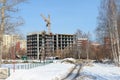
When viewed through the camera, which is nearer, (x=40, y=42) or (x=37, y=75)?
(x=37, y=75)

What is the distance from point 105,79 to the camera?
28.7 m

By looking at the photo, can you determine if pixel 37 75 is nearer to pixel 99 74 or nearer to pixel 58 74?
pixel 58 74

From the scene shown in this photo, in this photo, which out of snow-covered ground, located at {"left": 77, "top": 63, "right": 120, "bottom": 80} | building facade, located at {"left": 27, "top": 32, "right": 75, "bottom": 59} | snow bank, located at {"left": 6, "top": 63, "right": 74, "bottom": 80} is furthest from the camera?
building facade, located at {"left": 27, "top": 32, "right": 75, "bottom": 59}

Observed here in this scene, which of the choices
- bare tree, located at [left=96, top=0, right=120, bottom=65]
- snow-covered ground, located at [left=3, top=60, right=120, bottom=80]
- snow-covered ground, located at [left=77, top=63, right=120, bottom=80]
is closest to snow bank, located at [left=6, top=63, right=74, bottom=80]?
snow-covered ground, located at [left=3, top=60, right=120, bottom=80]

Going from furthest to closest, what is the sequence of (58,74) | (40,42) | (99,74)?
1. (40,42)
2. (99,74)
3. (58,74)

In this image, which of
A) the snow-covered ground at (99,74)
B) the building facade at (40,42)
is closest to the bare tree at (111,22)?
the snow-covered ground at (99,74)

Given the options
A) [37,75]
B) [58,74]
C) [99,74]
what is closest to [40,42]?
[99,74]

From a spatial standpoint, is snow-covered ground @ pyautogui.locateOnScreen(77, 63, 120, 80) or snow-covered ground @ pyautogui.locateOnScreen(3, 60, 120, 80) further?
snow-covered ground @ pyautogui.locateOnScreen(77, 63, 120, 80)

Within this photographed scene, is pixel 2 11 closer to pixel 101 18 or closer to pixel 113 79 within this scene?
pixel 113 79

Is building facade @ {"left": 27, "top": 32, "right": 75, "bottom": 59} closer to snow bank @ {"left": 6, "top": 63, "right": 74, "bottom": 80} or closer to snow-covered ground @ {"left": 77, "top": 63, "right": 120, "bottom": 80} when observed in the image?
snow-covered ground @ {"left": 77, "top": 63, "right": 120, "bottom": 80}


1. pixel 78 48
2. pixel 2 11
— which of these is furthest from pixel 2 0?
pixel 78 48

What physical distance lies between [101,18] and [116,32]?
6.03 metres

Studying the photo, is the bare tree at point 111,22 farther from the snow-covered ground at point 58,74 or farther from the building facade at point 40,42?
the building facade at point 40,42

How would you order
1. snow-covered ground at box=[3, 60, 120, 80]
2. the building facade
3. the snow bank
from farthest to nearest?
1. the building facade
2. snow-covered ground at box=[3, 60, 120, 80]
3. the snow bank
